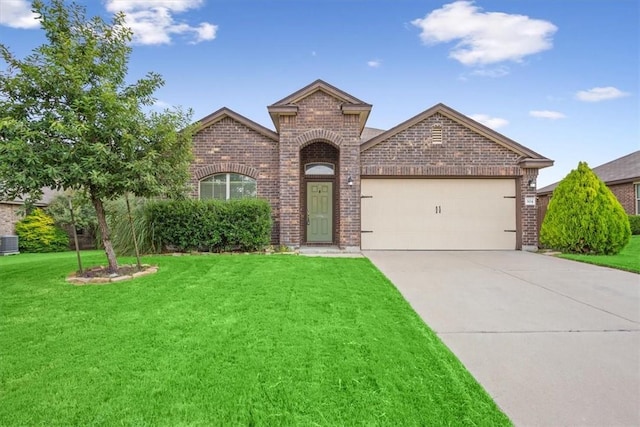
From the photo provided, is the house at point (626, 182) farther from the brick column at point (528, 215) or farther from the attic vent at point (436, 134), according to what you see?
the attic vent at point (436, 134)

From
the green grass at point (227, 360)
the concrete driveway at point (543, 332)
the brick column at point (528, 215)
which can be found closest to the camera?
the green grass at point (227, 360)

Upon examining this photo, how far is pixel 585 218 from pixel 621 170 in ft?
41.4

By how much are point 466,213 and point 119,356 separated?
400 inches

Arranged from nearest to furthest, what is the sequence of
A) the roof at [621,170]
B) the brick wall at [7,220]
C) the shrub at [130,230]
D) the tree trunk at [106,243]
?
1. the tree trunk at [106,243]
2. the shrub at [130,230]
3. the brick wall at [7,220]
4. the roof at [621,170]

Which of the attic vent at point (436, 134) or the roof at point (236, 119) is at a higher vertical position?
the roof at point (236, 119)

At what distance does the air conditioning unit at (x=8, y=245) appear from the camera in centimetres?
1459

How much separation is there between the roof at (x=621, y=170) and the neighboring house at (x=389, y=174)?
700 cm

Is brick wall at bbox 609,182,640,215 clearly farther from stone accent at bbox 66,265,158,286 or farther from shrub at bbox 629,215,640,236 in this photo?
stone accent at bbox 66,265,158,286

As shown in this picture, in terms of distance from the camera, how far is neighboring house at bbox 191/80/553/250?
10156 millimetres

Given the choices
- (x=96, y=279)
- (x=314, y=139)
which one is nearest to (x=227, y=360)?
(x=96, y=279)

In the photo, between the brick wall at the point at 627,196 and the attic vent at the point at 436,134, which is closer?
the attic vent at the point at 436,134

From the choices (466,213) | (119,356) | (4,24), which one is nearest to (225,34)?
(4,24)

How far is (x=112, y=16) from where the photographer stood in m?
6.17

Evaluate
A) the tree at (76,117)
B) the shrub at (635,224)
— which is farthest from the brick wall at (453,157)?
the shrub at (635,224)
